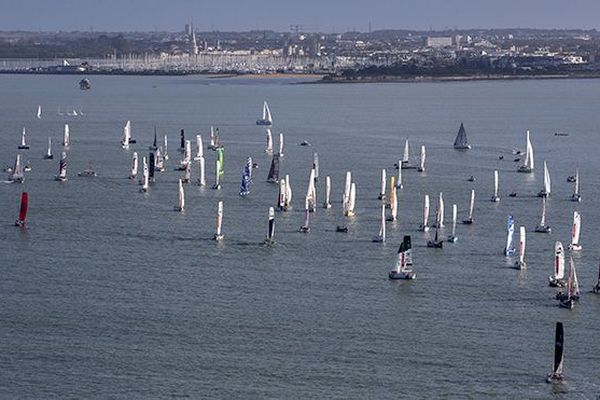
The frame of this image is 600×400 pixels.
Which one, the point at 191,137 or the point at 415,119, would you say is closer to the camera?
the point at 191,137

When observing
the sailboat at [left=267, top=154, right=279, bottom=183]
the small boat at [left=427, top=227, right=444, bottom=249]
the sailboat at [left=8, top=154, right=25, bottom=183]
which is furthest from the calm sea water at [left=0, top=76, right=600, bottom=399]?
the sailboat at [left=267, top=154, right=279, bottom=183]

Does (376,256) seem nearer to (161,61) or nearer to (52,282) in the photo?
(52,282)

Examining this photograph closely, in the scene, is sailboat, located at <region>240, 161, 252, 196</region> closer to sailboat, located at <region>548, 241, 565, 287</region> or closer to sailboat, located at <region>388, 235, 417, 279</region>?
sailboat, located at <region>388, 235, 417, 279</region>

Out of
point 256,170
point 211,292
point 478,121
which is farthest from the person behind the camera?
point 478,121

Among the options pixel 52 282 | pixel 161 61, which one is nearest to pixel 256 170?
pixel 52 282

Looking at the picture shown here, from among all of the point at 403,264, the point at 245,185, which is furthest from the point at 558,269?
the point at 245,185

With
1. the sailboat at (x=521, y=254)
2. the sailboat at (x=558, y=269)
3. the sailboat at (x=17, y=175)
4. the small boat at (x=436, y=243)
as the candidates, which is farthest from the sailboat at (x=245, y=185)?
the sailboat at (x=558, y=269)

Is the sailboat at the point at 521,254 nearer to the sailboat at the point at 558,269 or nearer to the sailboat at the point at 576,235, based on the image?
the sailboat at the point at 558,269

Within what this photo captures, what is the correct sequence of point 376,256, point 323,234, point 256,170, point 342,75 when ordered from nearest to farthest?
point 376,256 < point 323,234 < point 256,170 < point 342,75
